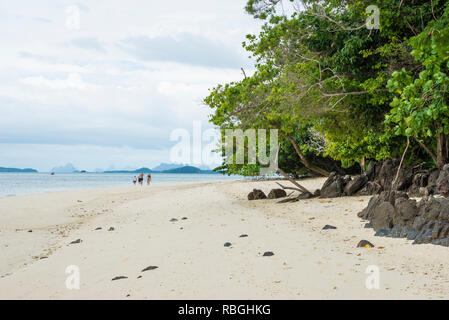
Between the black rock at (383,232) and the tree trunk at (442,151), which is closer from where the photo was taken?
the black rock at (383,232)

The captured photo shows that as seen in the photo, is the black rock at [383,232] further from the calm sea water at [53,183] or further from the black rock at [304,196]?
the calm sea water at [53,183]

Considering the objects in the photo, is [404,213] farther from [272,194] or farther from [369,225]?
[272,194]

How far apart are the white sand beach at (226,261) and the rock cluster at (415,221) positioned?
1.02 ft

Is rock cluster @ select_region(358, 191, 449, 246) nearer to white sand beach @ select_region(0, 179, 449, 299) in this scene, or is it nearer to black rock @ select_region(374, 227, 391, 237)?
black rock @ select_region(374, 227, 391, 237)

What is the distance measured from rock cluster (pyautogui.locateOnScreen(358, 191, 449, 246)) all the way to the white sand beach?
1.02 feet

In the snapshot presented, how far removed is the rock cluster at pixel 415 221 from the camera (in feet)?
24.4

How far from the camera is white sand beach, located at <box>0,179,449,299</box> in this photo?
5281 millimetres

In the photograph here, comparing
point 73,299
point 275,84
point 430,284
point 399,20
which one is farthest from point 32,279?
point 399,20

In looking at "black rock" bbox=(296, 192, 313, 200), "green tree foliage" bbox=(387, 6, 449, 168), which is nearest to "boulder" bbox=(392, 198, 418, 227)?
"green tree foliage" bbox=(387, 6, 449, 168)

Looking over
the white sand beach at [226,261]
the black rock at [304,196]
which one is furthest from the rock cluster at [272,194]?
the white sand beach at [226,261]

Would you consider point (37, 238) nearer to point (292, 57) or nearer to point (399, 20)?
point (292, 57)

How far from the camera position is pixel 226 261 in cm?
680
